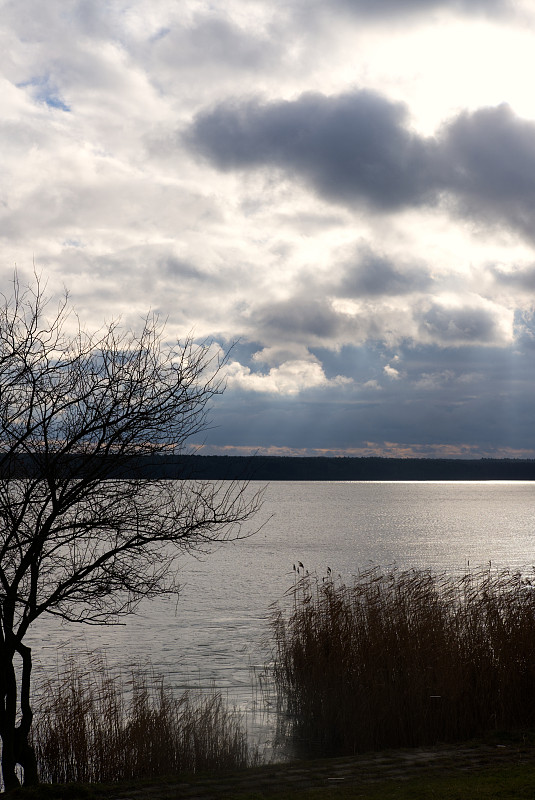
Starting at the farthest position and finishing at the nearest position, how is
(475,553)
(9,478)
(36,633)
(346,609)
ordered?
(475,553)
(36,633)
(346,609)
(9,478)

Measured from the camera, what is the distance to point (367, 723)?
13.8m

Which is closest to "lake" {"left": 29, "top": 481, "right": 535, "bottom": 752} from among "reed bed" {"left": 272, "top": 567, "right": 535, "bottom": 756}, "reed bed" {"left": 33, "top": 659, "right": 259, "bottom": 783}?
"reed bed" {"left": 272, "top": 567, "right": 535, "bottom": 756}

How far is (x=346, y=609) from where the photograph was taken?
1806 cm

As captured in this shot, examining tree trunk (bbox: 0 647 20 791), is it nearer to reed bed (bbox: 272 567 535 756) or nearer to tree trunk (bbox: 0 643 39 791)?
tree trunk (bbox: 0 643 39 791)

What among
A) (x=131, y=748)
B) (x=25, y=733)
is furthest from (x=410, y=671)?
(x=25, y=733)

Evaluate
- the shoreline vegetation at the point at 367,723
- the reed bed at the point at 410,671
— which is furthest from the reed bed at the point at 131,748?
the reed bed at the point at 410,671

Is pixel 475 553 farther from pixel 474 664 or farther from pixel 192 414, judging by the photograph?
pixel 192 414

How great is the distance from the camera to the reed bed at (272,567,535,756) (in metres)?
13.4

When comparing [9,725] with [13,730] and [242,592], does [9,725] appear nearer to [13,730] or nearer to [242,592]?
[13,730]

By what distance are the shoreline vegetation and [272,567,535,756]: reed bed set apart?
0.11 ft

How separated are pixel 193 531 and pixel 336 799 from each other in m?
3.82

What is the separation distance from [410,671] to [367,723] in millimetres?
1399

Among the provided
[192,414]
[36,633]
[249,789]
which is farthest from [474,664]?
[36,633]

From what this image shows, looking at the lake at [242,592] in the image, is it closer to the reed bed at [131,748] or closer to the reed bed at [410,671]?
the reed bed at [410,671]
